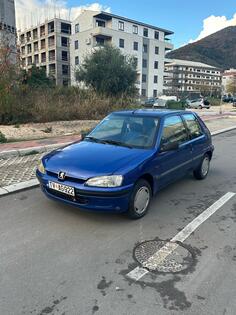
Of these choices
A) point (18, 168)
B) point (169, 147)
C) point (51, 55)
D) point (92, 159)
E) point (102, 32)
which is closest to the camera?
point (92, 159)

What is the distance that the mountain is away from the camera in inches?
6181

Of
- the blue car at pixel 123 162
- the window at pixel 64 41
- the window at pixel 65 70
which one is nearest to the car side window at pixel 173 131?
the blue car at pixel 123 162

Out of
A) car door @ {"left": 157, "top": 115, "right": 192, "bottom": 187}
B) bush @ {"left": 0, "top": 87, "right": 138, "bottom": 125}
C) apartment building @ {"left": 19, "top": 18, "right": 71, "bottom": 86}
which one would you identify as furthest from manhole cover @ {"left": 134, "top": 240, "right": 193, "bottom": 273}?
apartment building @ {"left": 19, "top": 18, "right": 71, "bottom": 86}

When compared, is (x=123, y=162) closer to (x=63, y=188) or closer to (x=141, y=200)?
(x=141, y=200)

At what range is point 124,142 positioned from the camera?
4.61 metres

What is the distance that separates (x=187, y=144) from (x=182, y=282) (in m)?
3.09

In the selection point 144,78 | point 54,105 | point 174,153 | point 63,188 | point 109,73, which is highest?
point 144,78

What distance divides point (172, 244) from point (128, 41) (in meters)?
57.0

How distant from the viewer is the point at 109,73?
2586 cm

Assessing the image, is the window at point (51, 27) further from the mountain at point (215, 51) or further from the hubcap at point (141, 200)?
the mountain at point (215, 51)

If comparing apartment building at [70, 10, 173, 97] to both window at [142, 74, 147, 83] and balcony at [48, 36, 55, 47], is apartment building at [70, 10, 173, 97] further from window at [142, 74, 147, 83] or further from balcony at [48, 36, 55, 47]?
balcony at [48, 36, 55, 47]

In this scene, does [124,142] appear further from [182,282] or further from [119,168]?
[182,282]

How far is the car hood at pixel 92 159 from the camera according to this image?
376cm

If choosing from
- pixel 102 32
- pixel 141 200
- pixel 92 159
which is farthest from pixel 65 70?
pixel 141 200
